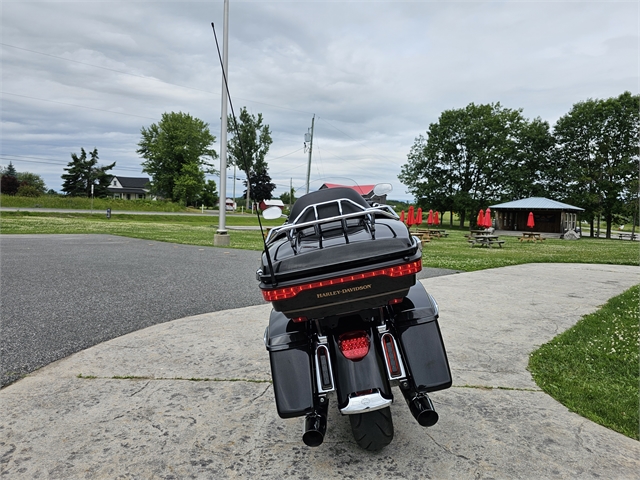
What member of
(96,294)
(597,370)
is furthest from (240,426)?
(96,294)

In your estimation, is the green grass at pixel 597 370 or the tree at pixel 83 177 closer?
the green grass at pixel 597 370

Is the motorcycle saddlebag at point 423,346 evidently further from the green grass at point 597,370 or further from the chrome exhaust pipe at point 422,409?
the green grass at point 597,370

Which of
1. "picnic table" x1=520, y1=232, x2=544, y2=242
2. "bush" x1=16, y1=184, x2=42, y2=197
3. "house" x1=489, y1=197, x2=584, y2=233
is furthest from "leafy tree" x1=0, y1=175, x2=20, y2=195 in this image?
"picnic table" x1=520, y1=232, x2=544, y2=242

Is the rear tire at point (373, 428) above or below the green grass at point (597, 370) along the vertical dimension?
above

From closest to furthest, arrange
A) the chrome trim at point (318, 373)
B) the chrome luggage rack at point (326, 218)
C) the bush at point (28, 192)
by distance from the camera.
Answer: the chrome trim at point (318, 373)
the chrome luggage rack at point (326, 218)
the bush at point (28, 192)

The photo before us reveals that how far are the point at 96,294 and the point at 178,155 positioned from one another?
58.2 m

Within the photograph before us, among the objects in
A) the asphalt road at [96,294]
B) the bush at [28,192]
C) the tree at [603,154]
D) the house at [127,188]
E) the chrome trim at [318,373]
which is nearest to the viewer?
the chrome trim at [318,373]

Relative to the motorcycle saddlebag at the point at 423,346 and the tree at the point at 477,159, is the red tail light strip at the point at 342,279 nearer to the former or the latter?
the motorcycle saddlebag at the point at 423,346

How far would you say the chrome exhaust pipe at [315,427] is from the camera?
1936 mm

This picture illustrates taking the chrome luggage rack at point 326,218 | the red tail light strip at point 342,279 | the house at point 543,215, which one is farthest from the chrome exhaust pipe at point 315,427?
the house at point 543,215

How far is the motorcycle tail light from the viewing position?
2.08 metres

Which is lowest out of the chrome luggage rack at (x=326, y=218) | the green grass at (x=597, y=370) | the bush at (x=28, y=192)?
the green grass at (x=597, y=370)

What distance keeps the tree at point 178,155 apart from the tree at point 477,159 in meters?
30.0

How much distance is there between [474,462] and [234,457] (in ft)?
4.04
